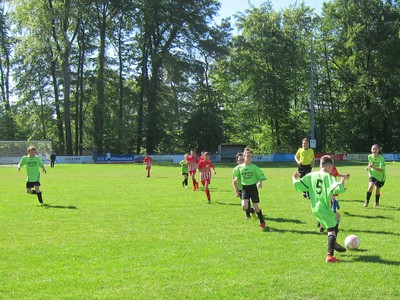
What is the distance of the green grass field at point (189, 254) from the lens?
5.22 meters

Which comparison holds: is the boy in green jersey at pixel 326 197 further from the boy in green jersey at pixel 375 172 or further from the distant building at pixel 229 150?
the distant building at pixel 229 150

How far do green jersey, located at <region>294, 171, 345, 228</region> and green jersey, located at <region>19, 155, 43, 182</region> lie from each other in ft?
31.2

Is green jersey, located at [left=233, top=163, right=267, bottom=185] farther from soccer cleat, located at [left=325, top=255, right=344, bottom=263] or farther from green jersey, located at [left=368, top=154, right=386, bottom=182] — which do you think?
green jersey, located at [left=368, top=154, right=386, bottom=182]

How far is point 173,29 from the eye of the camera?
52500 millimetres

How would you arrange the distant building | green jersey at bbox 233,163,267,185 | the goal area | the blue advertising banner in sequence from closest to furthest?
green jersey at bbox 233,163,267,185, the goal area, the distant building, the blue advertising banner

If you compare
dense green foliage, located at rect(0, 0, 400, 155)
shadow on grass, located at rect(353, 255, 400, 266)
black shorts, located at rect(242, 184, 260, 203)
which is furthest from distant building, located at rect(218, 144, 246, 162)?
shadow on grass, located at rect(353, 255, 400, 266)

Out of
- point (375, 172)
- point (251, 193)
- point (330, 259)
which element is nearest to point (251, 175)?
point (251, 193)

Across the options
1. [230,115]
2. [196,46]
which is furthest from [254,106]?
[196,46]

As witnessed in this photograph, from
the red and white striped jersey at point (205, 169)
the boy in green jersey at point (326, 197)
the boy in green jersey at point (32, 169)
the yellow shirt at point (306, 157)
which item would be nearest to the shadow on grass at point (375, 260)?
the boy in green jersey at point (326, 197)

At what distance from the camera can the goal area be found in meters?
45.1

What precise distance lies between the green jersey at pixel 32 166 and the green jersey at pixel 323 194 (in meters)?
9.52

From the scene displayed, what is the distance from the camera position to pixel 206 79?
5647 centimetres

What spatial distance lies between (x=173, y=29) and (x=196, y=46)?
3486mm

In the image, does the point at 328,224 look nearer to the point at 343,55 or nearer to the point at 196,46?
the point at 196,46
